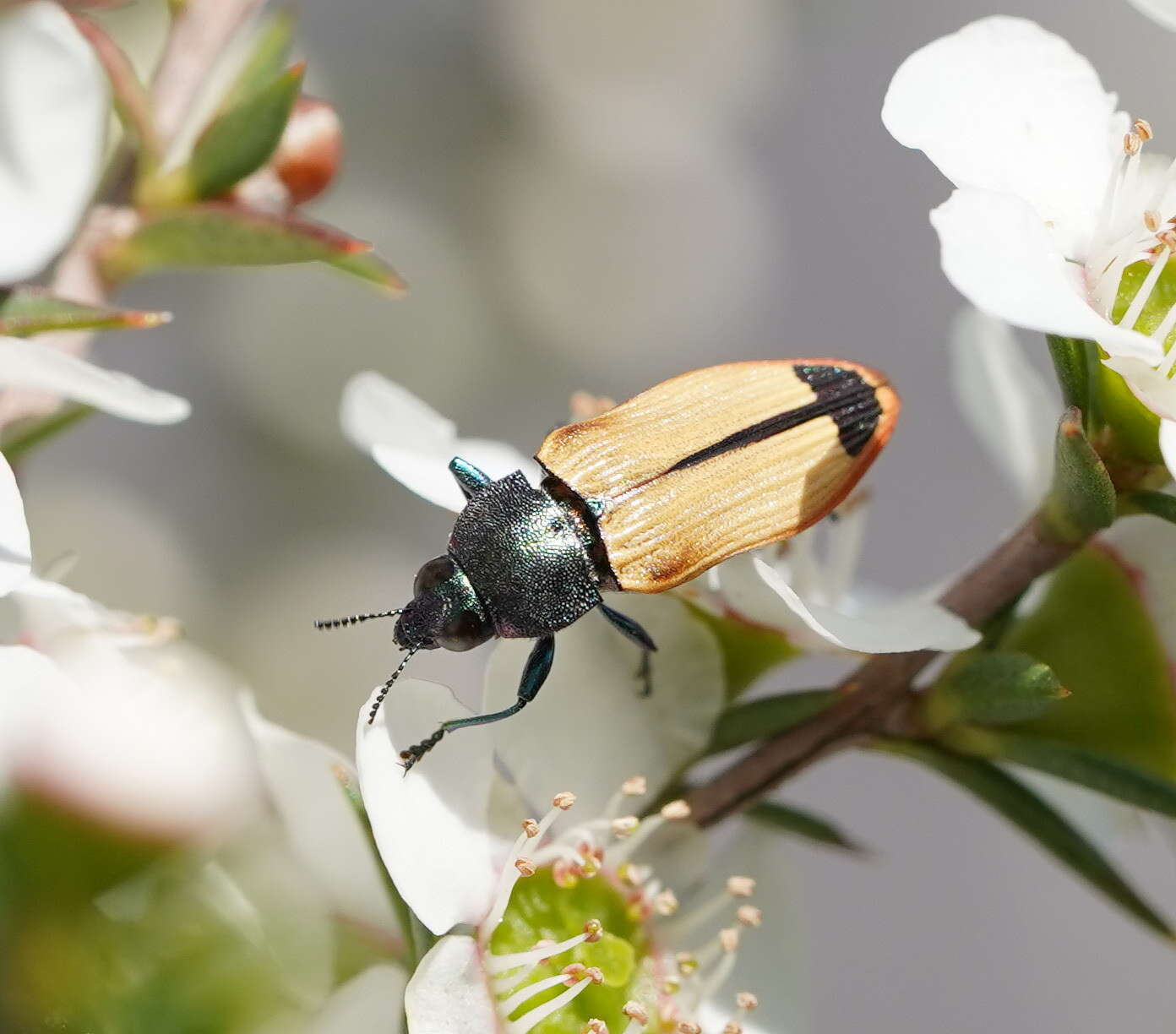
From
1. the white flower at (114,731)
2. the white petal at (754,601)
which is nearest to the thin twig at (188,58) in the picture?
the white flower at (114,731)

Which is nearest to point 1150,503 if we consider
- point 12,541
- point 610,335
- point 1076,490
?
point 1076,490

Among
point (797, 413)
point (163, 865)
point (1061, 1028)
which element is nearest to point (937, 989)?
point (1061, 1028)

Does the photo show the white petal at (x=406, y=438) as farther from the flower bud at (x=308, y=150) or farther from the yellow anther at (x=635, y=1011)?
the yellow anther at (x=635, y=1011)

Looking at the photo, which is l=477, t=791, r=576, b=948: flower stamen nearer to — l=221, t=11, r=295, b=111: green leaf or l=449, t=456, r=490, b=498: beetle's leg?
l=449, t=456, r=490, b=498: beetle's leg

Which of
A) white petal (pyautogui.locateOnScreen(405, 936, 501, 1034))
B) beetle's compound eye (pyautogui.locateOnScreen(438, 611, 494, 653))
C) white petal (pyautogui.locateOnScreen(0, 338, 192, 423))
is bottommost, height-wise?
white petal (pyautogui.locateOnScreen(405, 936, 501, 1034))

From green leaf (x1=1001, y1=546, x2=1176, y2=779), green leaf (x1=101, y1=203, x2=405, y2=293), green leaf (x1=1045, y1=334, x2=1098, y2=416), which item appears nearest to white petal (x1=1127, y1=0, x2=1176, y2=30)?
green leaf (x1=1045, y1=334, x2=1098, y2=416)

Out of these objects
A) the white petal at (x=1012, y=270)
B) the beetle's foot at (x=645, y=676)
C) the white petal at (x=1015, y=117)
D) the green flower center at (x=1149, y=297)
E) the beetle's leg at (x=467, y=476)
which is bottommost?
the beetle's foot at (x=645, y=676)

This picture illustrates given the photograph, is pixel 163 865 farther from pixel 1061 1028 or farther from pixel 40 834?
pixel 1061 1028
